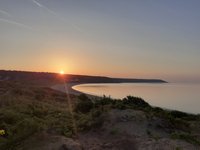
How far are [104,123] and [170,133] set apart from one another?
284 cm

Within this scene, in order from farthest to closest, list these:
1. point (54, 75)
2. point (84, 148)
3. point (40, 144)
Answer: point (54, 75) → point (84, 148) → point (40, 144)

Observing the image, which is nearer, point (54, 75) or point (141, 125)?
point (141, 125)

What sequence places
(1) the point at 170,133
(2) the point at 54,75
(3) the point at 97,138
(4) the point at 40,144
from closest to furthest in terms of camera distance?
(4) the point at 40,144, (3) the point at 97,138, (1) the point at 170,133, (2) the point at 54,75

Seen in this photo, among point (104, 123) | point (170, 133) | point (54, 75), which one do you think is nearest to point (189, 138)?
point (170, 133)

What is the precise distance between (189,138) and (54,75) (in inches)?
6632

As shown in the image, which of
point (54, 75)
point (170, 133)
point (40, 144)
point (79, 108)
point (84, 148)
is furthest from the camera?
point (54, 75)

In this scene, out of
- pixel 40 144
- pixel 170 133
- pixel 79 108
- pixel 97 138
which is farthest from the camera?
pixel 79 108

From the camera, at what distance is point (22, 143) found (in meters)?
11.8

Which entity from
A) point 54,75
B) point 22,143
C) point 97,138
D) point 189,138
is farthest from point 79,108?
point 54,75

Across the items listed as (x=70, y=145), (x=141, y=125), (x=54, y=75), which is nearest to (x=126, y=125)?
(x=141, y=125)

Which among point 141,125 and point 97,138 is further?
point 141,125

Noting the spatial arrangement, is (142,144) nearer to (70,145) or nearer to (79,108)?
(70,145)

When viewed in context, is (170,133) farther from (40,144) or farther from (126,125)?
(40,144)

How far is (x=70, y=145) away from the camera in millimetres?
11914
